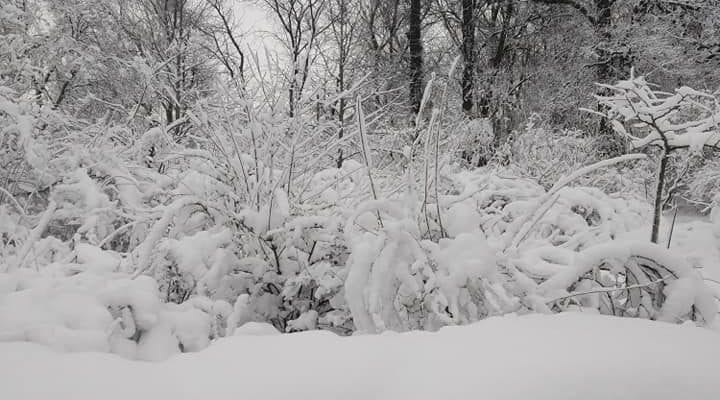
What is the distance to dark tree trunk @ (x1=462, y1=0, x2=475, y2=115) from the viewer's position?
1132 cm

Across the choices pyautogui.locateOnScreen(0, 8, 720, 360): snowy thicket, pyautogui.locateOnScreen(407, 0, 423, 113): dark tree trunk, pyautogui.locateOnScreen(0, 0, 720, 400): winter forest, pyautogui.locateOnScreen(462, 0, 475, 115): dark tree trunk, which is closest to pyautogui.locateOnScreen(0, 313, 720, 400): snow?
pyautogui.locateOnScreen(0, 0, 720, 400): winter forest

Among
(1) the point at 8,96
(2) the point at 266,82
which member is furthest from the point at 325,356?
(1) the point at 8,96

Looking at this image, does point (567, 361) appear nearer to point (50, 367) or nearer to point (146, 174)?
point (50, 367)

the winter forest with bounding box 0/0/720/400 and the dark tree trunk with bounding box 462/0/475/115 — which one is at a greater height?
the dark tree trunk with bounding box 462/0/475/115

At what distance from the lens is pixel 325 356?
2.63 ft

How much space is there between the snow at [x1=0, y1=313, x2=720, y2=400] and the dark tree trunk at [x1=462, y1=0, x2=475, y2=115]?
10908 millimetres

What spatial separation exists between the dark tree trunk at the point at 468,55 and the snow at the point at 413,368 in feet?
35.8

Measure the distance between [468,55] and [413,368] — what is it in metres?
11.9

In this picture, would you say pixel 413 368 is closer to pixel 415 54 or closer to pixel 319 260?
pixel 319 260

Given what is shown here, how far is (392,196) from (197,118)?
3.01 feet

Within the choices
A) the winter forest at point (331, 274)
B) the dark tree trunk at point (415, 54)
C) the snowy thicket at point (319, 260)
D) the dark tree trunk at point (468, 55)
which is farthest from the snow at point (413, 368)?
the dark tree trunk at point (468, 55)

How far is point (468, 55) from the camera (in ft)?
37.8

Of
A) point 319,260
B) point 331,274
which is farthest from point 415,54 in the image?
point 331,274

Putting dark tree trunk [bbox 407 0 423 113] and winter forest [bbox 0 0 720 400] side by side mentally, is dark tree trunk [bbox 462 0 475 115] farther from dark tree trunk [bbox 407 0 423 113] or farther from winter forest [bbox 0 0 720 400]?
winter forest [bbox 0 0 720 400]
